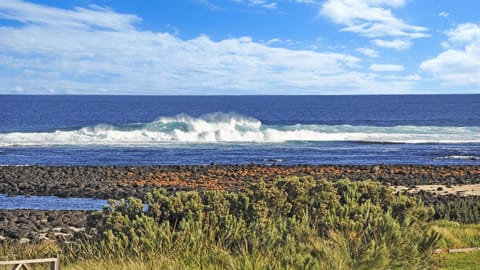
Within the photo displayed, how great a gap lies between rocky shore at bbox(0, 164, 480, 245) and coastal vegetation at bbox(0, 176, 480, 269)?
812cm

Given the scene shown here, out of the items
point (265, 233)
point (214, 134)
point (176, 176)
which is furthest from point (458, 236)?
point (214, 134)

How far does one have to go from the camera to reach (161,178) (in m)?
26.7

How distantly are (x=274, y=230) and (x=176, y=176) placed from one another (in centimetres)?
1990

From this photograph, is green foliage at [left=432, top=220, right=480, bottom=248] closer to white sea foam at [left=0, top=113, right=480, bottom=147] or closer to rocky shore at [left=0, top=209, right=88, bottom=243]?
rocky shore at [left=0, top=209, right=88, bottom=243]

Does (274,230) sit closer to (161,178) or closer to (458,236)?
(458,236)

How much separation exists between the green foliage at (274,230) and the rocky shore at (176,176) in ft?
43.3

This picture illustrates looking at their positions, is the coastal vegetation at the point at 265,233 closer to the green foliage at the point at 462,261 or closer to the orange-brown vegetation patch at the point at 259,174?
the green foliage at the point at 462,261

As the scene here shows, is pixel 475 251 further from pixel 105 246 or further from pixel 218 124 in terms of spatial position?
pixel 218 124

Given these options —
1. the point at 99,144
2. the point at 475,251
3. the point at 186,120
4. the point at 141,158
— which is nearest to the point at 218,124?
the point at 186,120

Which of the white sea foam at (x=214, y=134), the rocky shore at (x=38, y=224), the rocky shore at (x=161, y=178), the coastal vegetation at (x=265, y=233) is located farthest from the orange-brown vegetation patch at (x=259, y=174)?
the white sea foam at (x=214, y=134)

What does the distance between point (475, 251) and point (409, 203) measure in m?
1.41

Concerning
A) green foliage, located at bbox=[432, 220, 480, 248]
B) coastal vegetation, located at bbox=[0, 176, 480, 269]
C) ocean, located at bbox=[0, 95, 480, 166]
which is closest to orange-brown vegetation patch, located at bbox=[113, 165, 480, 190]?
ocean, located at bbox=[0, 95, 480, 166]

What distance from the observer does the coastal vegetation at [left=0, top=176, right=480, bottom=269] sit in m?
7.33

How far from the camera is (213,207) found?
925 cm
